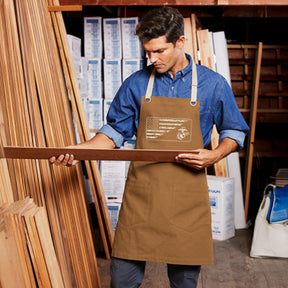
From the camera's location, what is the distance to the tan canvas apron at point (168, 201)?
7.27ft

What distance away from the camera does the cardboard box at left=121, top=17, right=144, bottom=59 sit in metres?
4.59

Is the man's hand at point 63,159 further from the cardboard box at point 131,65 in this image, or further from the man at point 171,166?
the cardboard box at point 131,65

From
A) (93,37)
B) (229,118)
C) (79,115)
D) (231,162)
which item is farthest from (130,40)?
(229,118)

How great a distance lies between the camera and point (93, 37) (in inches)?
184

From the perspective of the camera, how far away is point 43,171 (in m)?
2.39

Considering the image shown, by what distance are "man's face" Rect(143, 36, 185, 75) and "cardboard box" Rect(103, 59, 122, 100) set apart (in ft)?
7.90

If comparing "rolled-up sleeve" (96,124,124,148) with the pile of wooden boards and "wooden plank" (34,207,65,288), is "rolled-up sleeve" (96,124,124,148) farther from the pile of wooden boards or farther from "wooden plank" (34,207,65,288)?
the pile of wooden boards

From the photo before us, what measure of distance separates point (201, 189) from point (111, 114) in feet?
2.12

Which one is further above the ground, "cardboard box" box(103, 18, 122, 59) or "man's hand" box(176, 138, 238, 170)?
"cardboard box" box(103, 18, 122, 59)

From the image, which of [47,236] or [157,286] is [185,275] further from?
[157,286]

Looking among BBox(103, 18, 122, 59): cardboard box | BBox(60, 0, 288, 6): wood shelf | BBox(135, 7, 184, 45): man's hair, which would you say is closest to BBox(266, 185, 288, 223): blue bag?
BBox(60, 0, 288, 6): wood shelf

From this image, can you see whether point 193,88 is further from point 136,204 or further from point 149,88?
point 136,204

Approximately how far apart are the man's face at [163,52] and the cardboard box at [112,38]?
2468 mm

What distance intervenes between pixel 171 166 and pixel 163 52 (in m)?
0.58
